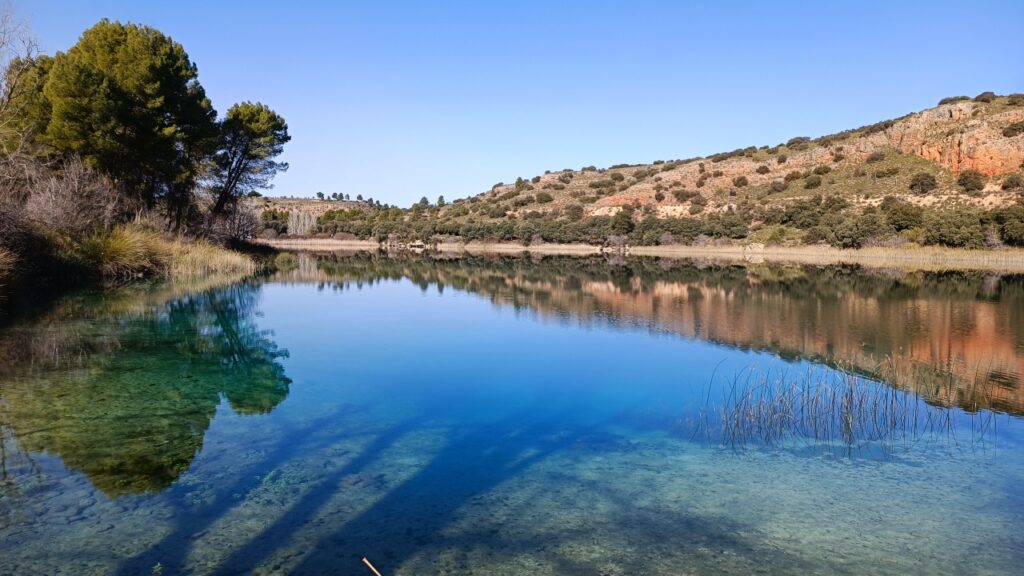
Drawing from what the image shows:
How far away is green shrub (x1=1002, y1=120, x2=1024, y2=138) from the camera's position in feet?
174

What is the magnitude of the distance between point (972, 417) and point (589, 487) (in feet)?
19.5

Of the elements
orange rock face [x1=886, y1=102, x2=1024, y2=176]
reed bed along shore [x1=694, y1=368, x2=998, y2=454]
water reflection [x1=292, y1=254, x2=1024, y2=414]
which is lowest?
reed bed along shore [x1=694, y1=368, x2=998, y2=454]

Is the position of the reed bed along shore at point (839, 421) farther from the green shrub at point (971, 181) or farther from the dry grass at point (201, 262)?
the green shrub at point (971, 181)

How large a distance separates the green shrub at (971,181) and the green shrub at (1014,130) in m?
5.18

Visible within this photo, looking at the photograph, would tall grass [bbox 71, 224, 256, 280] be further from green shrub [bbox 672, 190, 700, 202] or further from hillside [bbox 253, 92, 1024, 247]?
green shrub [bbox 672, 190, 700, 202]

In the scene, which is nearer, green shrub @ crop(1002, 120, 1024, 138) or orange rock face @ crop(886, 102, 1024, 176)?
orange rock face @ crop(886, 102, 1024, 176)

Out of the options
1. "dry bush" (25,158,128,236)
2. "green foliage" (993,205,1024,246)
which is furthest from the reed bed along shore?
"green foliage" (993,205,1024,246)

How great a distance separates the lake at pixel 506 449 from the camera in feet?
15.1

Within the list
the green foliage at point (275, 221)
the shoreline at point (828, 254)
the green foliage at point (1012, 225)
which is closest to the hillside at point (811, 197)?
the green foliage at point (1012, 225)

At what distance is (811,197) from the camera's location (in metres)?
56.7

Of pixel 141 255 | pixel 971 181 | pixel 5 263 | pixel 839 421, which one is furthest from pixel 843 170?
pixel 5 263

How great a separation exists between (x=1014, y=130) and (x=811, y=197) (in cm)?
1675

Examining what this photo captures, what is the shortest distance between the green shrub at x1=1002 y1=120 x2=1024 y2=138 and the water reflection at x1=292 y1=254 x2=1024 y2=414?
29202 millimetres

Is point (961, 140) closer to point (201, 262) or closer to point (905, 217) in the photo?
point (905, 217)
